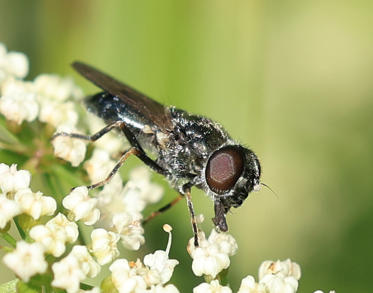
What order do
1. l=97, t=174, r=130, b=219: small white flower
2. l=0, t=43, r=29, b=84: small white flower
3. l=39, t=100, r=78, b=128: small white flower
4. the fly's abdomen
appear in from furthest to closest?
1. l=0, t=43, r=29, b=84: small white flower
2. the fly's abdomen
3. l=39, t=100, r=78, b=128: small white flower
4. l=97, t=174, r=130, b=219: small white flower

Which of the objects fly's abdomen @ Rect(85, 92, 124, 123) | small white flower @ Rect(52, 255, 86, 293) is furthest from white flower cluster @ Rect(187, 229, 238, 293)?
fly's abdomen @ Rect(85, 92, 124, 123)

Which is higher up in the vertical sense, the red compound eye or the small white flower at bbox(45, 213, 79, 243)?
the red compound eye

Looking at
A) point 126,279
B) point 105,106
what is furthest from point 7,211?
point 105,106

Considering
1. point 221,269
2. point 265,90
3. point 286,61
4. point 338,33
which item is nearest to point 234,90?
point 265,90

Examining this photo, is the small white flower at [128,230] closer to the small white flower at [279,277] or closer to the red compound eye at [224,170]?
the red compound eye at [224,170]

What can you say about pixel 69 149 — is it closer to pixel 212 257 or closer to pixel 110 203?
pixel 110 203

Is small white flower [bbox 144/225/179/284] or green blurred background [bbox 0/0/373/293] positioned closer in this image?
small white flower [bbox 144/225/179/284]

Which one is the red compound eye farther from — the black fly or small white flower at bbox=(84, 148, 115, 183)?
small white flower at bbox=(84, 148, 115, 183)

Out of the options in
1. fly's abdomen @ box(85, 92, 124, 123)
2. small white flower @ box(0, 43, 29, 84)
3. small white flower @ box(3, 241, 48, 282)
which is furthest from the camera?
small white flower @ box(0, 43, 29, 84)
